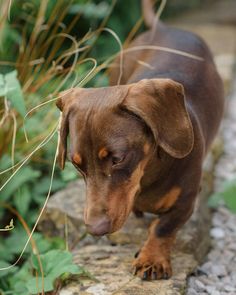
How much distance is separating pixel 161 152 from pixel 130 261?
0.48 metres

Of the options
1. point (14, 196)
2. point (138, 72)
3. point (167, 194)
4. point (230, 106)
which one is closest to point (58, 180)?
point (14, 196)

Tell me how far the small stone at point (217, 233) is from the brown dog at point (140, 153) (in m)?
0.53

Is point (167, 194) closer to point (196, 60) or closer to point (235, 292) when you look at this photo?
point (235, 292)

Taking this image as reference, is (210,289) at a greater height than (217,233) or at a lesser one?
greater

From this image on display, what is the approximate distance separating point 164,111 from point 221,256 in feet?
3.01

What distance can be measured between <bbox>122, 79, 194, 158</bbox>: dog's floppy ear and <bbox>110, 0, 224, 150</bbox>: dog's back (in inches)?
12.3

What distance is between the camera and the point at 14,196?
3.29 meters

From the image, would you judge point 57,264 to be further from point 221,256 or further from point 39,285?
point 221,256

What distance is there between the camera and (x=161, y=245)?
7.96ft

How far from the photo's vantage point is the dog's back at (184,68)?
2664mm

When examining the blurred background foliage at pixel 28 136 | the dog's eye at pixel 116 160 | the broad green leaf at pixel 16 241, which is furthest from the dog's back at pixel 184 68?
the broad green leaf at pixel 16 241

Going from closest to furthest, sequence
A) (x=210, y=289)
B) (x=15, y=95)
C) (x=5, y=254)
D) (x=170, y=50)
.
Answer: (x=210, y=289), (x=15, y=95), (x=170, y=50), (x=5, y=254)

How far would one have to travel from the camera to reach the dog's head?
1.97m

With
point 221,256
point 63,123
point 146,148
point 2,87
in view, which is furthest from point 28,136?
point 146,148
